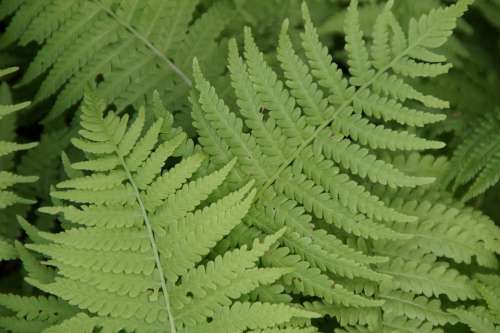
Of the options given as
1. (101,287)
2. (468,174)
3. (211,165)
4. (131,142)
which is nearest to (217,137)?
(211,165)

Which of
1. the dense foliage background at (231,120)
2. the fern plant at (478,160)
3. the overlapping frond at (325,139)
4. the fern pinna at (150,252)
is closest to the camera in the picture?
the fern pinna at (150,252)

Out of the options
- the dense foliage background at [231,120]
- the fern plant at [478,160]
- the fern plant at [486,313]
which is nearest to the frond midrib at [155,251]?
the dense foliage background at [231,120]

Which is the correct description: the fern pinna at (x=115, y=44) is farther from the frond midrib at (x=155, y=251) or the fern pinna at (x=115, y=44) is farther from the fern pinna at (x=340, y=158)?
Result: the frond midrib at (x=155, y=251)

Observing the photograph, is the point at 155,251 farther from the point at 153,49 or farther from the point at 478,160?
the point at 478,160

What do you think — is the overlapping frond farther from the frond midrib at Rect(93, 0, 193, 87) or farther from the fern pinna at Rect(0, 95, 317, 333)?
the frond midrib at Rect(93, 0, 193, 87)

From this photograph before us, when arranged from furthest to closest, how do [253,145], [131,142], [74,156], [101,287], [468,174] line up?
[74,156] < [468,174] < [253,145] < [131,142] < [101,287]

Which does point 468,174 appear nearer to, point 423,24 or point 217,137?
point 423,24

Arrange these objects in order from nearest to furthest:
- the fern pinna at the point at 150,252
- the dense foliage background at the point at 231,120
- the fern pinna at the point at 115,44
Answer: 1. the fern pinna at the point at 150,252
2. the dense foliage background at the point at 231,120
3. the fern pinna at the point at 115,44
